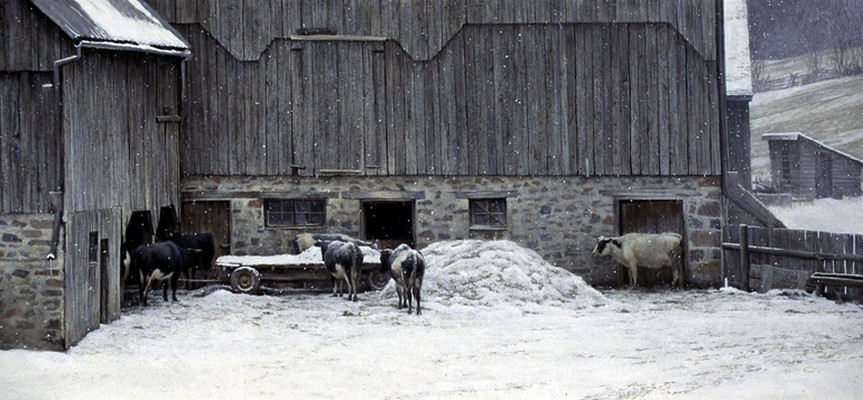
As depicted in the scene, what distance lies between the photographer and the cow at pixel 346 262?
22.3 m

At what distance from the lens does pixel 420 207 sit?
25.4m

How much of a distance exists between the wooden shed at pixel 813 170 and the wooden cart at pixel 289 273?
2681 centimetres

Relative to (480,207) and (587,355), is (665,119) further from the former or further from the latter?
(587,355)

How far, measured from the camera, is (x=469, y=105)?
83.6ft

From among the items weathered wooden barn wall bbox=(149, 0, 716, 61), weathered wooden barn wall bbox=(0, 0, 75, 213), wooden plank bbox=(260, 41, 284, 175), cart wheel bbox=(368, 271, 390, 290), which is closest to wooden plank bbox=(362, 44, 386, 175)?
weathered wooden barn wall bbox=(149, 0, 716, 61)

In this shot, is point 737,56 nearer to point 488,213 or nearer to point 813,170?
point 488,213

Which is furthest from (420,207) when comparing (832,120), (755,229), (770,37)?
(770,37)

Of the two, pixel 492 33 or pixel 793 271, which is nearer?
pixel 793 271

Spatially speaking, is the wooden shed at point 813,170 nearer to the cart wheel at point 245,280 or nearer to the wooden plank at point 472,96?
the wooden plank at point 472,96

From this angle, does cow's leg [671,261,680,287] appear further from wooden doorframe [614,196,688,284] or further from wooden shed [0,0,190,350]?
wooden shed [0,0,190,350]

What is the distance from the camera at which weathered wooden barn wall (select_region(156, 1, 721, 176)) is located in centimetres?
2536

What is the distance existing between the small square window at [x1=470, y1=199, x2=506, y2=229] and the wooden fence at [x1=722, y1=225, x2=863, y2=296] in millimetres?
4632

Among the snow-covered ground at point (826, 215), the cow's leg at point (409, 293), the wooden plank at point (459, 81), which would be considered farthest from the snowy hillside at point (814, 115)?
the cow's leg at point (409, 293)

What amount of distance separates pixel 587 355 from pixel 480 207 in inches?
377
